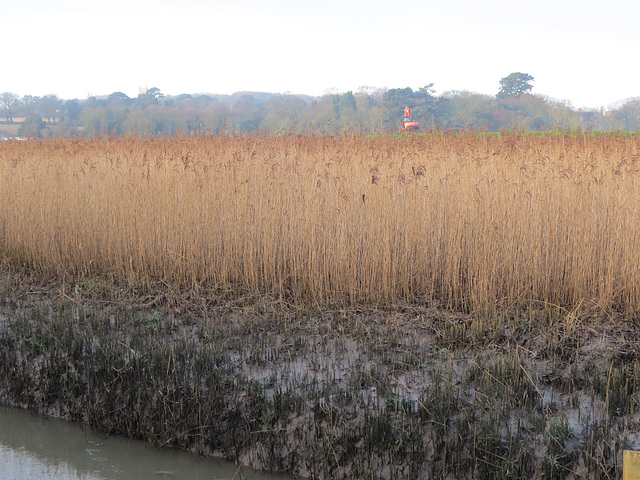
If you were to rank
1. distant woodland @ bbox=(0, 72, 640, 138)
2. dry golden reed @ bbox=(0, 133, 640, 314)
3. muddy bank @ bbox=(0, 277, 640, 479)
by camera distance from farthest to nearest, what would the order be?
distant woodland @ bbox=(0, 72, 640, 138)
dry golden reed @ bbox=(0, 133, 640, 314)
muddy bank @ bbox=(0, 277, 640, 479)

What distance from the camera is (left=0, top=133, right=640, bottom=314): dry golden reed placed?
484 cm

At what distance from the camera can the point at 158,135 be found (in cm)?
1109

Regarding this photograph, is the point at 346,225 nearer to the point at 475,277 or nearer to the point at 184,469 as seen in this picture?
the point at 475,277

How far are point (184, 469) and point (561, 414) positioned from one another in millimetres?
2133

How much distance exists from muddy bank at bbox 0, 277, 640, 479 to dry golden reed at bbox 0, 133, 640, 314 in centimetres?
32

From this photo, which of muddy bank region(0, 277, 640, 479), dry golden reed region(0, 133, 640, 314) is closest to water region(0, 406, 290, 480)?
muddy bank region(0, 277, 640, 479)

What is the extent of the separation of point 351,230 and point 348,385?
185cm

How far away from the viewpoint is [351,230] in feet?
17.5

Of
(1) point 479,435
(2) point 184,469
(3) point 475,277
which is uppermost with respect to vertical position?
(3) point 475,277

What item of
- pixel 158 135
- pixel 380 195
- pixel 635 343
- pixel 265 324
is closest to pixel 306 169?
pixel 380 195

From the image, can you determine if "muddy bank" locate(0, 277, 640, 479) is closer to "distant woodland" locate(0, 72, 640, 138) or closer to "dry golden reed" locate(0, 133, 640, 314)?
"dry golden reed" locate(0, 133, 640, 314)

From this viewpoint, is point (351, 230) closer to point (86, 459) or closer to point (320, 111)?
point (86, 459)

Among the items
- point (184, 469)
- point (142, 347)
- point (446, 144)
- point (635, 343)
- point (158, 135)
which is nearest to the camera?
point (184, 469)

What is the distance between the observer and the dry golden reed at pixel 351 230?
484 centimetres
